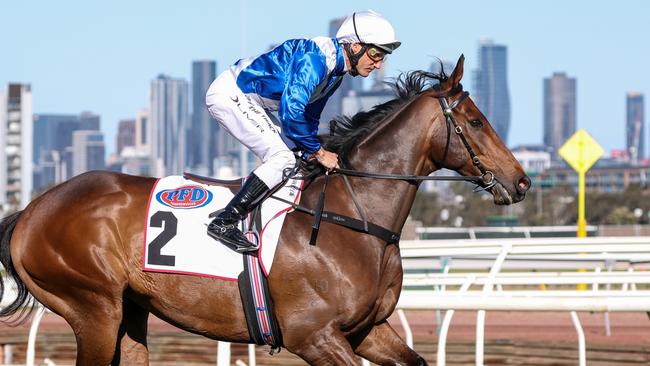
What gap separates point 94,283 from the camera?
4.98 m

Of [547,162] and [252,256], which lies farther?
[547,162]

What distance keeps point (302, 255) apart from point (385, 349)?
0.55m

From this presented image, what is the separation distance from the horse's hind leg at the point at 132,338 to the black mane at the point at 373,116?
1191mm

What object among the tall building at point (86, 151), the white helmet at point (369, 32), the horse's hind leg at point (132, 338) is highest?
the tall building at point (86, 151)

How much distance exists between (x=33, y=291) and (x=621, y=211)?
49113 millimetres

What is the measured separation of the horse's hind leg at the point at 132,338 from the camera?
5.16 metres

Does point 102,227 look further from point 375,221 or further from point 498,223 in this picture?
point 498,223

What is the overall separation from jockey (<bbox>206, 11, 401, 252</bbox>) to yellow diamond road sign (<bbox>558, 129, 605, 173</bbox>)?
29.4ft

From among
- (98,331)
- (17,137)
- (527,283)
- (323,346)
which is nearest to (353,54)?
(323,346)

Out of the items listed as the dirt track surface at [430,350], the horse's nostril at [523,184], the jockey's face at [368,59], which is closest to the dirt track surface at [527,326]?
the dirt track surface at [430,350]

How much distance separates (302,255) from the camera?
15.4 ft

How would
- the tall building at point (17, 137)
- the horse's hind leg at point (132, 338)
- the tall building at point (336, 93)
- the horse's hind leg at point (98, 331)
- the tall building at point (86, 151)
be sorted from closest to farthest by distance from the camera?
the horse's hind leg at point (98, 331) → the horse's hind leg at point (132, 338) → the tall building at point (336, 93) → the tall building at point (17, 137) → the tall building at point (86, 151)

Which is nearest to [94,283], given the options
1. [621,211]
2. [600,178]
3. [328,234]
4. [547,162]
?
[328,234]

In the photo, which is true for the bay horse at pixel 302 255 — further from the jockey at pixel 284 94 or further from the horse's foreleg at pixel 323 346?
the jockey at pixel 284 94
